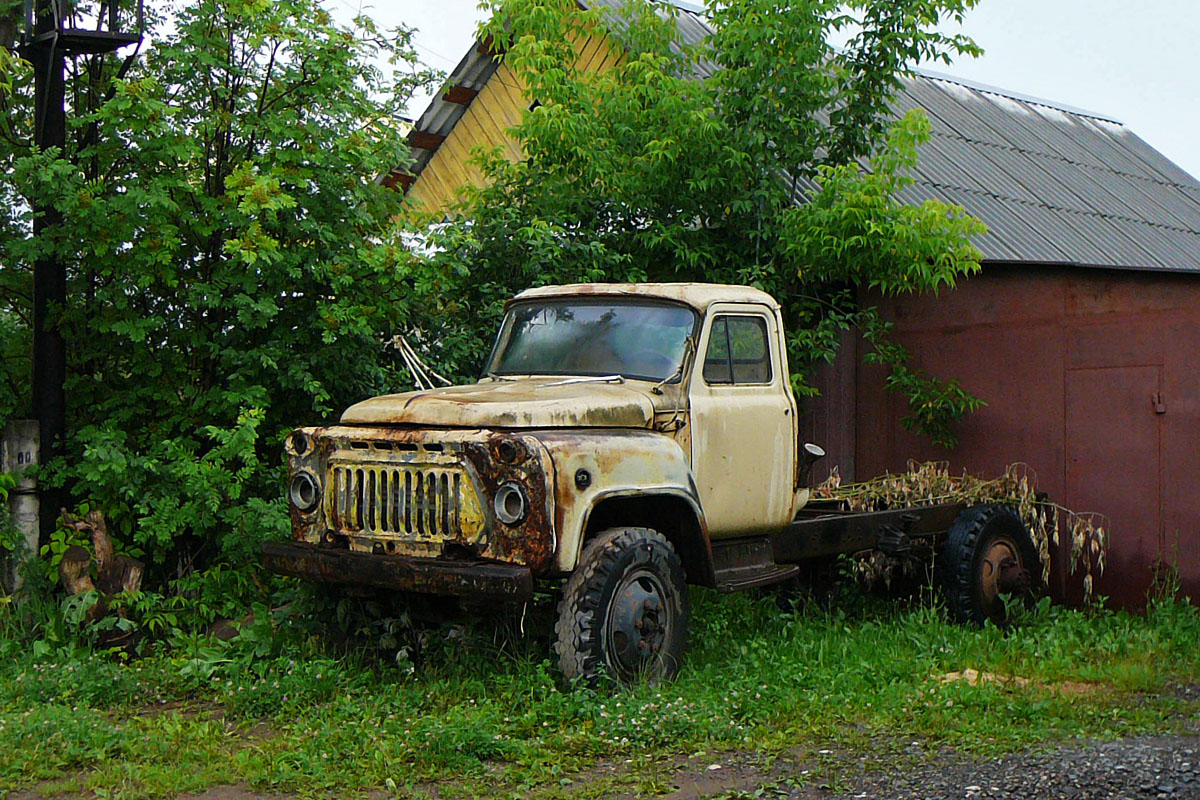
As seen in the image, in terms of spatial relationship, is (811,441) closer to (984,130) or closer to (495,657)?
(495,657)

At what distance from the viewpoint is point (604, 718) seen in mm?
5855

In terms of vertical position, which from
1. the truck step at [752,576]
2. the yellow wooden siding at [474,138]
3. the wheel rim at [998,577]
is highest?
the yellow wooden siding at [474,138]

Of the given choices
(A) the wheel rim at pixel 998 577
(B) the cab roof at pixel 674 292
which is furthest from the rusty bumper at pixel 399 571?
(A) the wheel rim at pixel 998 577

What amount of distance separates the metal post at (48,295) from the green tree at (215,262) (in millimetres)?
122

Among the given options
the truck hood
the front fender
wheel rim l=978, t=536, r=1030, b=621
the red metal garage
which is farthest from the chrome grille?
the red metal garage

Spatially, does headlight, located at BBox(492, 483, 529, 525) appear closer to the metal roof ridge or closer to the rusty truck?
the rusty truck

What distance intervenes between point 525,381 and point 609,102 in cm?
421

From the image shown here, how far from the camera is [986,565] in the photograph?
880cm

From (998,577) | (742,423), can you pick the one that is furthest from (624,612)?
→ (998,577)

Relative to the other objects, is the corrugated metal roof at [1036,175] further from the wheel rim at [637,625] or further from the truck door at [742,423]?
the wheel rim at [637,625]

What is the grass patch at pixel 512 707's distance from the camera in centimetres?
534

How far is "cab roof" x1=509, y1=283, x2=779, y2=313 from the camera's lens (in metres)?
7.45

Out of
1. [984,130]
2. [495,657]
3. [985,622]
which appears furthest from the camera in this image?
[984,130]

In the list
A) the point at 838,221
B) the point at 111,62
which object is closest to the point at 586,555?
the point at 838,221
